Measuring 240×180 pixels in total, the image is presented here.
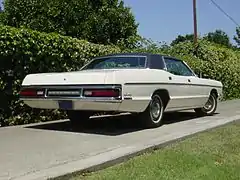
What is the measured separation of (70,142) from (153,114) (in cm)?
237

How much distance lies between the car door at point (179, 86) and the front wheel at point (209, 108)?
1134mm

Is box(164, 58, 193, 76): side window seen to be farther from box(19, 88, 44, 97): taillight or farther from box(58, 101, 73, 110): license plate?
box(19, 88, 44, 97): taillight

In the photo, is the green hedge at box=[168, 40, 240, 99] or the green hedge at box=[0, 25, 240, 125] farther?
the green hedge at box=[168, 40, 240, 99]

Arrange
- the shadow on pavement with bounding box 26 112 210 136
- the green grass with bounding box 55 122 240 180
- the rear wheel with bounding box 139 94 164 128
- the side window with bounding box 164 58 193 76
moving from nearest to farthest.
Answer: the green grass with bounding box 55 122 240 180 → the shadow on pavement with bounding box 26 112 210 136 → the rear wheel with bounding box 139 94 164 128 → the side window with bounding box 164 58 193 76

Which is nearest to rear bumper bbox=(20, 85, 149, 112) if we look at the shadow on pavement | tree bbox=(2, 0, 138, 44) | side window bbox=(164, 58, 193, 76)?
the shadow on pavement

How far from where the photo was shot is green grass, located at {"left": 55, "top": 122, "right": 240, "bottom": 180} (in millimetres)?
5441

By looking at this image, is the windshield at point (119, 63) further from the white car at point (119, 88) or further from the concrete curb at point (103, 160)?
the concrete curb at point (103, 160)

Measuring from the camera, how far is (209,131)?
900 cm

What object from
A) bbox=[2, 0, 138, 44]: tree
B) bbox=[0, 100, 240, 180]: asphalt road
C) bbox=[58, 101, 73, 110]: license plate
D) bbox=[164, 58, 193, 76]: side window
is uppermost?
bbox=[2, 0, 138, 44]: tree

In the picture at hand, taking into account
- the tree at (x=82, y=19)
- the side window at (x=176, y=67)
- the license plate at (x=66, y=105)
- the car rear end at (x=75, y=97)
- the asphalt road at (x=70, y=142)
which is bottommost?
the asphalt road at (x=70, y=142)

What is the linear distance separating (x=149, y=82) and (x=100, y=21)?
1343cm

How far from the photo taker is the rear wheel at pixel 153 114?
890 cm

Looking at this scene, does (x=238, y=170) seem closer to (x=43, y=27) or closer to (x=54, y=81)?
(x=54, y=81)

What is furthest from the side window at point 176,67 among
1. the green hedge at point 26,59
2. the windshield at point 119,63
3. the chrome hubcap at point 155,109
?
the green hedge at point 26,59
